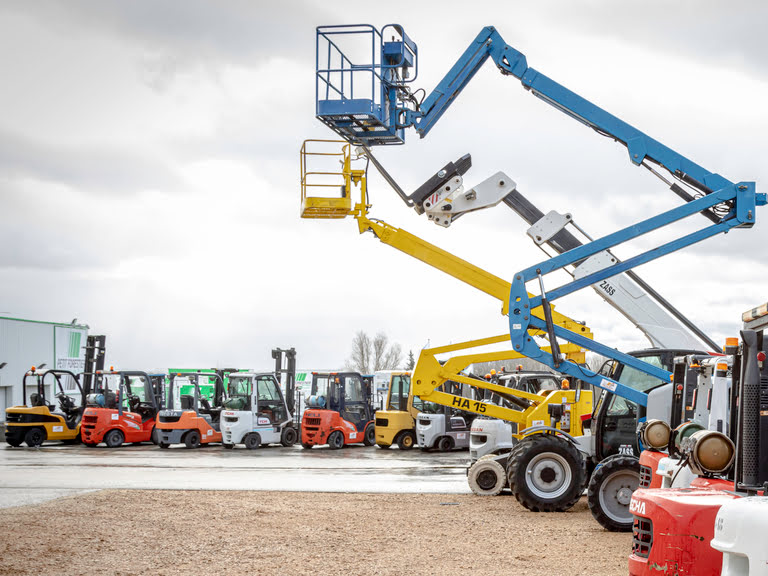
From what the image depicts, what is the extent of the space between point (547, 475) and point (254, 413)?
15835 millimetres

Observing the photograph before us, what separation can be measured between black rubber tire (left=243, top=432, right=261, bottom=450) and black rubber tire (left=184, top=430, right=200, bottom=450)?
1660 mm

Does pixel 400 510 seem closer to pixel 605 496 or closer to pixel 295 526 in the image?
pixel 295 526

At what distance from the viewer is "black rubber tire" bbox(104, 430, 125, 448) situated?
91.7 feet

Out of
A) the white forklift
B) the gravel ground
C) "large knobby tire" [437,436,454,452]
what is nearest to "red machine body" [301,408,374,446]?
the white forklift

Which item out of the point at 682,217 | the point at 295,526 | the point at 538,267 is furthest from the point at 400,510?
the point at 682,217

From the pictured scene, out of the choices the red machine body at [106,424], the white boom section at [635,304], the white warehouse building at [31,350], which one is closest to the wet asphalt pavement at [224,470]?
the red machine body at [106,424]

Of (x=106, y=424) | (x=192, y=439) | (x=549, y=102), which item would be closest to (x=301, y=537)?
(x=549, y=102)

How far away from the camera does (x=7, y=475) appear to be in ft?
63.2

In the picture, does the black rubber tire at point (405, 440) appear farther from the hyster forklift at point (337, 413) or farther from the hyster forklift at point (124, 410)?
the hyster forklift at point (124, 410)

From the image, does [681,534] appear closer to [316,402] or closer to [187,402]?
[316,402]

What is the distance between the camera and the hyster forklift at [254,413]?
27.4 m

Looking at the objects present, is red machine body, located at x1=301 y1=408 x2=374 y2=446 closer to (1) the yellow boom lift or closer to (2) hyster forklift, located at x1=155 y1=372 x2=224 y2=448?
(2) hyster forklift, located at x1=155 y1=372 x2=224 y2=448

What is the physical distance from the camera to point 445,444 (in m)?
26.0

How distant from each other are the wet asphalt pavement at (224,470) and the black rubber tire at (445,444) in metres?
0.48
